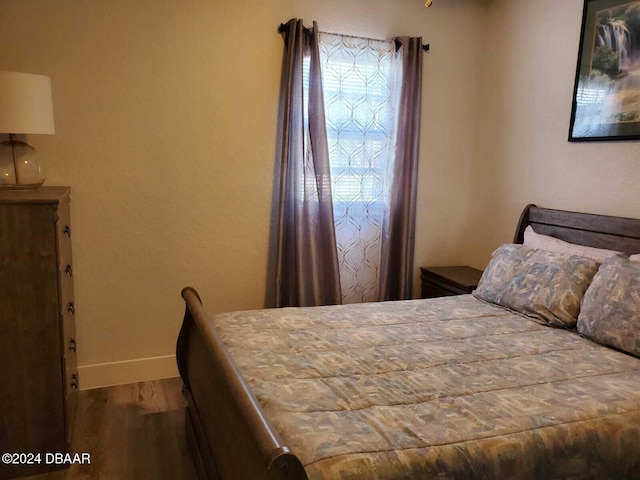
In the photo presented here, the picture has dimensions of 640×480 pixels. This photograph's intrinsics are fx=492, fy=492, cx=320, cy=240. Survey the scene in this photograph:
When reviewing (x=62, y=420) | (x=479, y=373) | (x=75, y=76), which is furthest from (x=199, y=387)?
(x=75, y=76)

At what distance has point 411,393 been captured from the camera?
1.69m

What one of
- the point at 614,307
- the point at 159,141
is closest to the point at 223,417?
the point at 614,307

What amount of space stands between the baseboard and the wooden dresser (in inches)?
28.9

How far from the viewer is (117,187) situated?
2.89 metres

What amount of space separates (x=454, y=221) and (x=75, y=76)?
2689 mm

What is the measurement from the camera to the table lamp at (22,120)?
2.17 meters

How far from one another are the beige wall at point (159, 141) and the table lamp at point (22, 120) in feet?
1.27

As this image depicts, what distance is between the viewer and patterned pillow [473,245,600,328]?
2383 millimetres

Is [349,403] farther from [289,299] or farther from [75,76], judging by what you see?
[75,76]

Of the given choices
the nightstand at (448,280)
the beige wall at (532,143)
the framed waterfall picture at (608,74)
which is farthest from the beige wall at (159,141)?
the nightstand at (448,280)

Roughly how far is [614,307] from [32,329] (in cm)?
254

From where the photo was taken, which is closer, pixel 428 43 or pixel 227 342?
pixel 227 342

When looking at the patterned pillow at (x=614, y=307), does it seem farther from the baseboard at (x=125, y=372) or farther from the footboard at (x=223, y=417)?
the baseboard at (x=125, y=372)

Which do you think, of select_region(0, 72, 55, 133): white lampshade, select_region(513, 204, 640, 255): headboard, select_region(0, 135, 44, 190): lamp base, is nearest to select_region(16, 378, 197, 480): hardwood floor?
select_region(0, 135, 44, 190): lamp base
